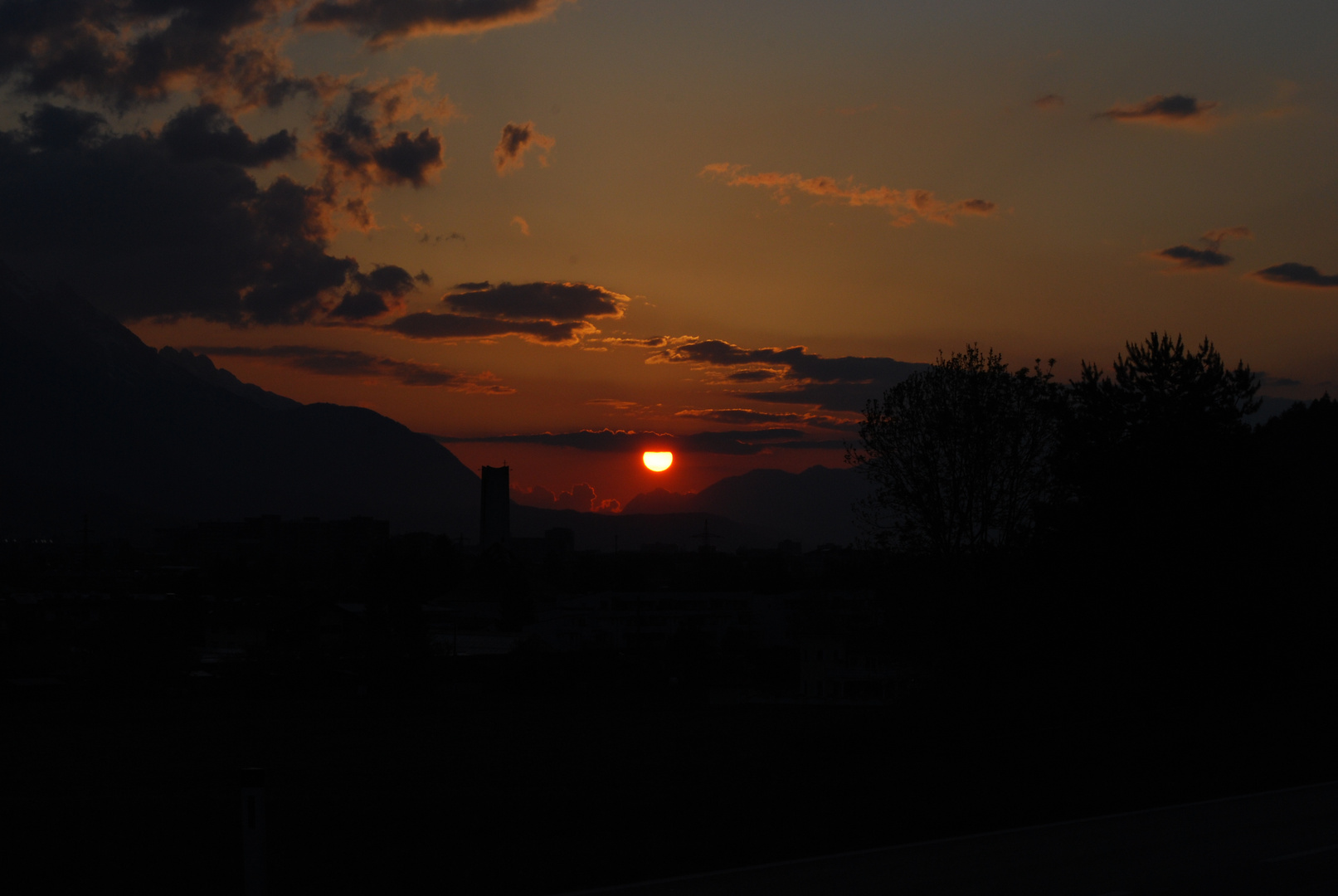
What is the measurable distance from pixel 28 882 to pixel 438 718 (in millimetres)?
30411

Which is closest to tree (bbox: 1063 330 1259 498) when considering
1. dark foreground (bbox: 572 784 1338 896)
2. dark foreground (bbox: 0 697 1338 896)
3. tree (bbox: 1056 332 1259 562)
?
tree (bbox: 1056 332 1259 562)

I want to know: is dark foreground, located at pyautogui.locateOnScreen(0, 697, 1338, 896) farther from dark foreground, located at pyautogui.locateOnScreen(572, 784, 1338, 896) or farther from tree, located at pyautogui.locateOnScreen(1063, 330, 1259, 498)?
tree, located at pyautogui.locateOnScreen(1063, 330, 1259, 498)

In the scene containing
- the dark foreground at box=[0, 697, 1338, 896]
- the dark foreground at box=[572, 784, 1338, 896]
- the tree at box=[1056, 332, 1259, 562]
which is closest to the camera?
the dark foreground at box=[572, 784, 1338, 896]

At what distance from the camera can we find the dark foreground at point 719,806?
1138 centimetres

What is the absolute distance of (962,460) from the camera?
32719 millimetres

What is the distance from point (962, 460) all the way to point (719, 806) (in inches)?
784

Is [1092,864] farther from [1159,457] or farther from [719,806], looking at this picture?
[1159,457]

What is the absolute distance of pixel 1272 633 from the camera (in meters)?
28.0

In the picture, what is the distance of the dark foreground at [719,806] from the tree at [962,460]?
6854 millimetres

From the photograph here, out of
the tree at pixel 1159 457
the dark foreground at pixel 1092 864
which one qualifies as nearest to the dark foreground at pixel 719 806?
the dark foreground at pixel 1092 864

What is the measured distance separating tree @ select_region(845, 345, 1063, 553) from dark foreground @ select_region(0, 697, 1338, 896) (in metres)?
6.85

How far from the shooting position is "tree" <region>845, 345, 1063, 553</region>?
32.2m

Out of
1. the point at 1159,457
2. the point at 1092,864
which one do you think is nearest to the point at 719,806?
the point at 1092,864

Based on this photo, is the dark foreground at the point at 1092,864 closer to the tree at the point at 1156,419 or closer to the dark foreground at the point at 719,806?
the dark foreground at the point at 719,806
